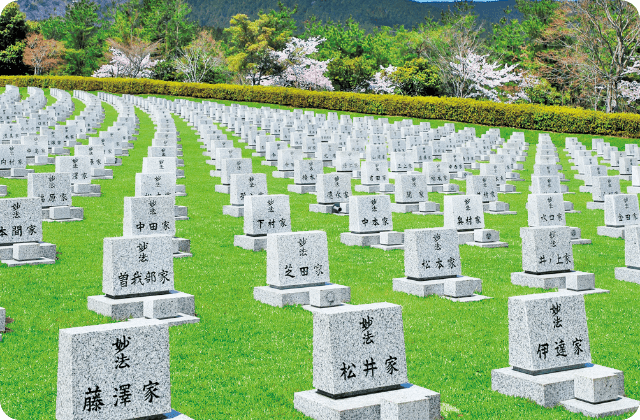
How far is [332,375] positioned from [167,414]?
140cm

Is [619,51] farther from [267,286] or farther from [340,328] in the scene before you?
[340,328]

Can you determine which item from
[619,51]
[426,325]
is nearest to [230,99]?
[619,51]

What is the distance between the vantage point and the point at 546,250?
1260 cm

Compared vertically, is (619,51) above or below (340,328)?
above

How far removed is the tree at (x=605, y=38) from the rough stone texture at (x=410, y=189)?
30.7m

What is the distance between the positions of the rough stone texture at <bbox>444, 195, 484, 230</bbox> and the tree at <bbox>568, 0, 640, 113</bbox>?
111 ft

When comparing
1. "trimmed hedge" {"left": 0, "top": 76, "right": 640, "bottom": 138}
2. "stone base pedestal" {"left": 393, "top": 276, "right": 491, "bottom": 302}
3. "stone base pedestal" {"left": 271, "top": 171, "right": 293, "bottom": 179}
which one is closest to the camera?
"stone base pedestal" {"left": 393, "top": 276, "right": 491, "bottom": 302}

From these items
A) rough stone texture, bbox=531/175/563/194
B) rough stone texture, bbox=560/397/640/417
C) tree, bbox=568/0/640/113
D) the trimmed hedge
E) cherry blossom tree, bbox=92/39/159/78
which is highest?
cherry blossom tree, bbox=92/39/159/78

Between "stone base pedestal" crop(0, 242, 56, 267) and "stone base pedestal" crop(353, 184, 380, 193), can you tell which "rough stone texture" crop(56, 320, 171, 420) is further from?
"stone base pedestal" crop(353, 184, 380, 193)

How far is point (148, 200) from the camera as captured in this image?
1324cm

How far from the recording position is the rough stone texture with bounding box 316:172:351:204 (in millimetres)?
18750

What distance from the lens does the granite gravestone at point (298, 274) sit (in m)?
10.8

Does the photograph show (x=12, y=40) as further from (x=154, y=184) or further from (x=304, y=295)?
(x=304, y=295)

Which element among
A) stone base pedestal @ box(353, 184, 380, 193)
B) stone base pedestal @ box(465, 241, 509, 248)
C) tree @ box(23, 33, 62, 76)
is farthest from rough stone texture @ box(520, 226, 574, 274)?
tree @ box(23, 33, 62, 76)
